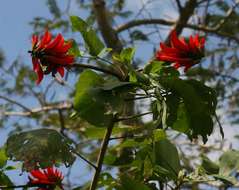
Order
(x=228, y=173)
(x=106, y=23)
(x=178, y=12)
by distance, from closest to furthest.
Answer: (x=228, y=173) → (x=106, y=23) → (x=178, y=12)

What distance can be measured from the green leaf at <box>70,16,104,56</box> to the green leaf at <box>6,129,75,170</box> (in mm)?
191

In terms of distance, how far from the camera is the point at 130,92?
969 mm

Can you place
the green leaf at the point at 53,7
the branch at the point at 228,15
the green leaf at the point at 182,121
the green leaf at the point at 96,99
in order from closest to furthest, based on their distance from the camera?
the green leaf at the point at 96,99
the green leaf at the point at 182,121
the branch at the point at 228,15
the green leaf at the point at 53,7

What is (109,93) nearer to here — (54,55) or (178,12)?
(54,55)

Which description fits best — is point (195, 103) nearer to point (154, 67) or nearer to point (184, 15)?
point (154, 67)

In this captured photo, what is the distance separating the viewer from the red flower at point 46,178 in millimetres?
1065

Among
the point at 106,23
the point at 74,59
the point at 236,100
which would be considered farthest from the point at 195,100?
the point at 236,100

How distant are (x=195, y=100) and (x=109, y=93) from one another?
151mm

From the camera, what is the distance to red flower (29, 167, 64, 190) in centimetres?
106

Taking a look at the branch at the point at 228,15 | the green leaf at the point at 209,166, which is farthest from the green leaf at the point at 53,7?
the green leaf at the point at 209,166

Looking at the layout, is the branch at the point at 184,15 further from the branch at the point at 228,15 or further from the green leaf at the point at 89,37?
the green leaf at the point at 89,37

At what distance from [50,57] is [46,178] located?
0.23 m

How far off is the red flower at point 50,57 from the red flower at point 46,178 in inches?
7.1

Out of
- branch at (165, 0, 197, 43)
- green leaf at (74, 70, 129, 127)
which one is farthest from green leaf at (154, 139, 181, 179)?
branch at (165, 0, 197, 43)
